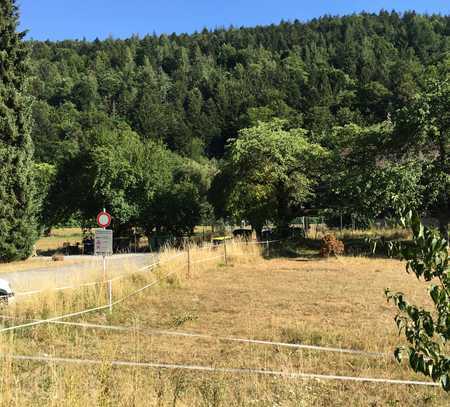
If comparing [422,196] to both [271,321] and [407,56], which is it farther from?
[407,56]

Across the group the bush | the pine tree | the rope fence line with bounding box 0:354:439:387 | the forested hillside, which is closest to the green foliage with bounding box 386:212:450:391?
the forested hillside

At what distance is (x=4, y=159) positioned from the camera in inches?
1014

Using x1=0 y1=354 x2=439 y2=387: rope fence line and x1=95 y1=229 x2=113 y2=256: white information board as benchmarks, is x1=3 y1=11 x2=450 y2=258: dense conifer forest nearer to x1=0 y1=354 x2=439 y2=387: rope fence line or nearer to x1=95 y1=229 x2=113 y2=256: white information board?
x1=0 y1=354 x2=439 y2=387: rope fence line

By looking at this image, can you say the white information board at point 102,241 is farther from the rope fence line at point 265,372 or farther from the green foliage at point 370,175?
the green foliage at point 370,175

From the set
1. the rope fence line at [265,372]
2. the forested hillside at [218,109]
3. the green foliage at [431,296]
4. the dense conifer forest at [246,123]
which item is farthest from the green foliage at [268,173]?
the green foliage at [431,296]

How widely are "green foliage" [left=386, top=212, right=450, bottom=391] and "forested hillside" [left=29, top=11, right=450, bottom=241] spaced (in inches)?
39.3

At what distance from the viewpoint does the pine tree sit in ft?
84.0

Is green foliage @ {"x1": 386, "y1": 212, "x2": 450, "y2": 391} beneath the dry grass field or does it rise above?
above

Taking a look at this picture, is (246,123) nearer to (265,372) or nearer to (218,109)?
Result: (218,109)

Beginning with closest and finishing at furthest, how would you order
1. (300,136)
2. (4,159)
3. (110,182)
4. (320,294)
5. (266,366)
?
(266,366)
(320,294)
(4,159)
(300,136)
(110,182)

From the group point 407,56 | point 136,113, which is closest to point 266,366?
point 136,113

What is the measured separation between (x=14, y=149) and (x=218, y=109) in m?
88.0

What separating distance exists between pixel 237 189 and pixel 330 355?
22.6 meters

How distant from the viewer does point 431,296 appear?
2330mm
